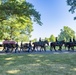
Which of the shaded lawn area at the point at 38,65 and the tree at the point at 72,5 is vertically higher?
the tree at the point at 72,5

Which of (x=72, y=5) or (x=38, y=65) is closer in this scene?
(x=38, y=65)

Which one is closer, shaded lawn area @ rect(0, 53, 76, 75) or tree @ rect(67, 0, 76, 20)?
shaded lawn area @ rect(0, 53, 76, 75)

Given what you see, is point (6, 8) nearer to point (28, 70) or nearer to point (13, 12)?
point (13, 12)

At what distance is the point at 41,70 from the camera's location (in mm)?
17828

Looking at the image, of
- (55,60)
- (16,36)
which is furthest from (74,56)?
(16,36)

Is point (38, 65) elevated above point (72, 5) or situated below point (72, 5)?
below

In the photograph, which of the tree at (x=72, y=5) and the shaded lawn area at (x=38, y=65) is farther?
the tree at (x=72, y=5)

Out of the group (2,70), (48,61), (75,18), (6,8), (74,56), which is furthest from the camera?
(75,18)

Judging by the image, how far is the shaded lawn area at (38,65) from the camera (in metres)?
17.4

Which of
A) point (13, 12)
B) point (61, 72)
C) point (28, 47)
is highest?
point (13, 12)

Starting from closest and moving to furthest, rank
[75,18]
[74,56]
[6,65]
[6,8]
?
[6,65], [74,56], [6,8], [75,18]

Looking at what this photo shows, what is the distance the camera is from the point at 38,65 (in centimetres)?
1905

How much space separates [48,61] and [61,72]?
301 cm

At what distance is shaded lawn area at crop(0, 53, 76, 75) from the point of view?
17406 mm
